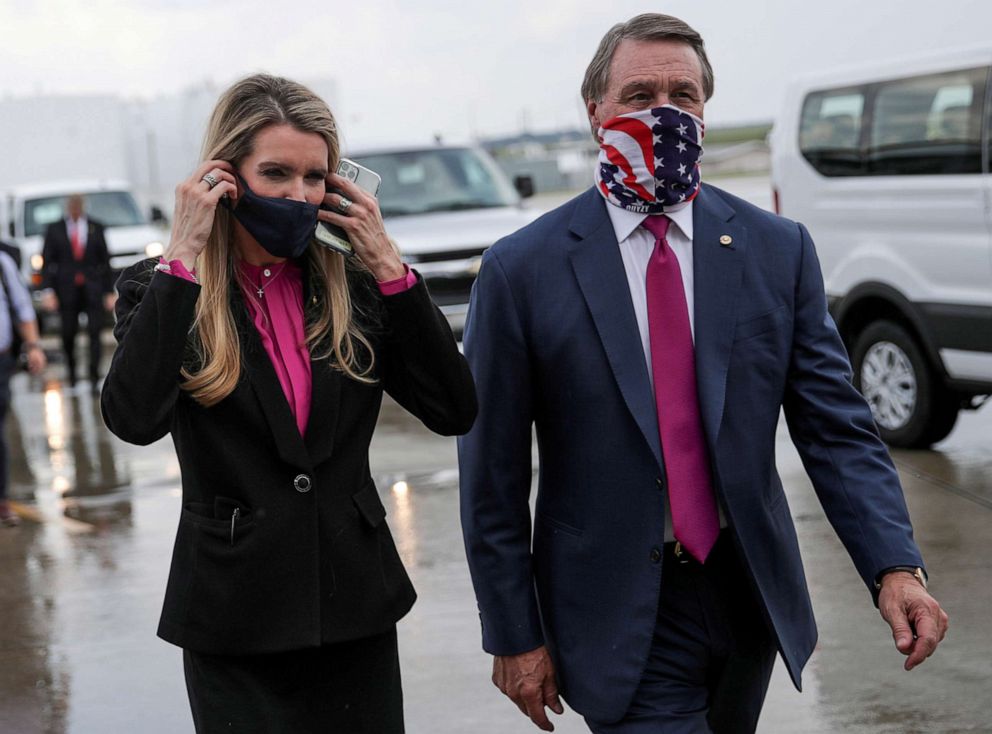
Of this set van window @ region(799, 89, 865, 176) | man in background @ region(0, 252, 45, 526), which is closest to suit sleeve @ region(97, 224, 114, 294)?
man in background @ region(0, 252, 45, 526)

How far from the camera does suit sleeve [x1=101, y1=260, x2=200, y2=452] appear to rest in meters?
2.71

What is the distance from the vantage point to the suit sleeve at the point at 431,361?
2.88 metres

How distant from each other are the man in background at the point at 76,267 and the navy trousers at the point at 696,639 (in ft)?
40.2

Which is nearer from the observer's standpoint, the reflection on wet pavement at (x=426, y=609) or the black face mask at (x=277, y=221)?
the black face mask at (x=277, y=221)

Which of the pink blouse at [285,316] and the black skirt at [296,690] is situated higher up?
the pink blouse at [285,316]

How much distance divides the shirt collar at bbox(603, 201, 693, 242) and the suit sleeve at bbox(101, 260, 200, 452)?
0.77 metres

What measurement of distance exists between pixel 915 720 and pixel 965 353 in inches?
151

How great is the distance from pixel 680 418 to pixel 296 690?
2.74ft

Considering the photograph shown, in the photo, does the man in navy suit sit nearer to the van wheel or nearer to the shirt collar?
the shirt collar

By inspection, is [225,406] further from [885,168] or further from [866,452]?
[885,168]

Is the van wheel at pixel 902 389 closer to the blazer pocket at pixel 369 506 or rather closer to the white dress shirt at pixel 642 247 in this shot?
the white dress shirt at pixel 642 247

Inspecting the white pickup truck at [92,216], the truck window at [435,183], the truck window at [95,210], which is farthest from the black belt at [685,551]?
the truck window at [95,210]

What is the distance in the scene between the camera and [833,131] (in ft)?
30.7

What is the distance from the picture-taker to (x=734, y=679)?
286 cm
